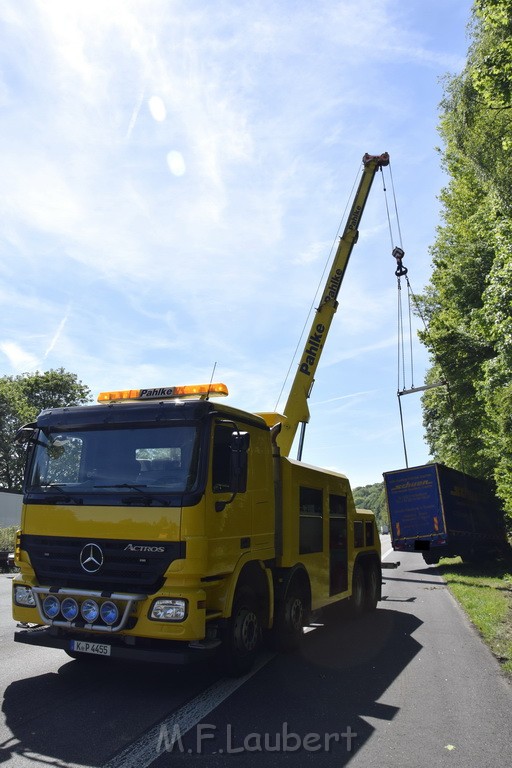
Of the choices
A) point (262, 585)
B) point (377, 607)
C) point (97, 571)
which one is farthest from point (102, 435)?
point (377, 607)

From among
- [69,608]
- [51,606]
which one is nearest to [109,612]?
[69,608]

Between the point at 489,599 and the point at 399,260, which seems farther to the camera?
the point at 399,260

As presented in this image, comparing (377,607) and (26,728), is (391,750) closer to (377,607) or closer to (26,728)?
(26,728)

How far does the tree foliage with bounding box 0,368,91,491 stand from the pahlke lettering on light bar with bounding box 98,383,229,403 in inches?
1617

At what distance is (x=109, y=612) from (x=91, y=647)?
37 centimetres

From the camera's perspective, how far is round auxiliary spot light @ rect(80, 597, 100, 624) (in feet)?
17.3

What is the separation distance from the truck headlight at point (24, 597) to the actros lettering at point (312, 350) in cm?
857

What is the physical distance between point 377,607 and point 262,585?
6.36 meters

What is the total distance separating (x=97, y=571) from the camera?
17.7ft

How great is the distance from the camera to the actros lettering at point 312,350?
13344 mm

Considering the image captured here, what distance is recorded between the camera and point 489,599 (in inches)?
470

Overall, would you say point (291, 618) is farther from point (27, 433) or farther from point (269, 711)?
point (27, 433)

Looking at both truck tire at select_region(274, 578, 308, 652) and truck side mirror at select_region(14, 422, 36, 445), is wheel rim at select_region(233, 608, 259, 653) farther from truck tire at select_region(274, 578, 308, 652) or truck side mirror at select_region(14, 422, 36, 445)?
truck side mirror at select_region(14, 422, 36, 445)

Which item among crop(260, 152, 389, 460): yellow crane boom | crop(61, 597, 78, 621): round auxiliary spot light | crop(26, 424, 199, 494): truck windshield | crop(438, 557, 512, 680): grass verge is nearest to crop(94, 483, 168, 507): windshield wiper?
crop(26, 424, 199, 494): truck windshield
